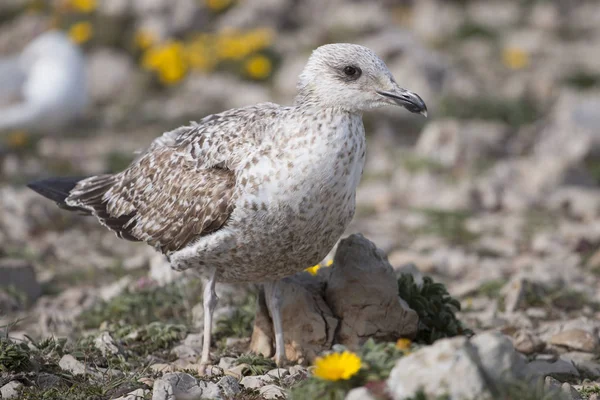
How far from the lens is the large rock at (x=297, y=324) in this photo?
552 cm

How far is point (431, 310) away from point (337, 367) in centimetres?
187

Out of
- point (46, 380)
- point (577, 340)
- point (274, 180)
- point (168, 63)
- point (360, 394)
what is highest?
point (274, 180)

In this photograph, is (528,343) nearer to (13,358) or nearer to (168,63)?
(13,358)

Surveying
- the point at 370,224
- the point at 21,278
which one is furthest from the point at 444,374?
the point at 370,224

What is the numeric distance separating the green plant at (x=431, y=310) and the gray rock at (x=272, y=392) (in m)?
1.21

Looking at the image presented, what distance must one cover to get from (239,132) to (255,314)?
3.94 ft

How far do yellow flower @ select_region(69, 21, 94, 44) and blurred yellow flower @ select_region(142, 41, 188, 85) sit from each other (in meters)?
1.11

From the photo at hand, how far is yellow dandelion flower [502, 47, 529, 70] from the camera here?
12781mm

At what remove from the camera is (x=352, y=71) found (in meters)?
5.10

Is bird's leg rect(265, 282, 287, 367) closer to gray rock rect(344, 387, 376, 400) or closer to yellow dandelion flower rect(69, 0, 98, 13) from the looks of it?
gray rock rect(344, 387, 376, 400)

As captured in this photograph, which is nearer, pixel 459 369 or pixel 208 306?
pixel 459 369

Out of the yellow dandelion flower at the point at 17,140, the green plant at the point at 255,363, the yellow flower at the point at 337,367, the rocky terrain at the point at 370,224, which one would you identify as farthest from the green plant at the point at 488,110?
the yellow flower at the point at 337,367

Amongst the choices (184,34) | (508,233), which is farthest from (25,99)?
(508,233)

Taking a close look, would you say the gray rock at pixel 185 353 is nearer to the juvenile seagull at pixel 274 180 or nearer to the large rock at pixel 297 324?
the juvenile seagull at pixel 274 180
